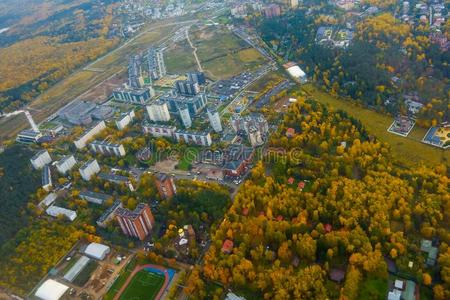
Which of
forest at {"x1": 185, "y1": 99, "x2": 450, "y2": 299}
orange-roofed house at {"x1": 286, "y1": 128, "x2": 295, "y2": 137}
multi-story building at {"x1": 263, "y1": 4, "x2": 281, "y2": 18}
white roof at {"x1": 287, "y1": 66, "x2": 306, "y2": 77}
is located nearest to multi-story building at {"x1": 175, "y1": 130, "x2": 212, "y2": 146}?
forest at {"x1": 185, "y1": 99, "x2": 450, "y2": 299}

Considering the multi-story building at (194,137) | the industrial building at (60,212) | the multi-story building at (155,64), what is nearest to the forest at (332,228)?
the multi-story building at (194,137)

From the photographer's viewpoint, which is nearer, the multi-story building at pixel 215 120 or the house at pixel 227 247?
the house at pixel 227 247

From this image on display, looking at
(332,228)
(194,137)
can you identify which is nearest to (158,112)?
(194,137)

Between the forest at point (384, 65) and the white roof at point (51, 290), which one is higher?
the forest at point (384, 65)

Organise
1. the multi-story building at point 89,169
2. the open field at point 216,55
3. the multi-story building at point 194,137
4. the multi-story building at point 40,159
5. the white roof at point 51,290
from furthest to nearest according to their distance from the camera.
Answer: the open field at point 216,55, the multi-story building at point 40,159, the multi-story building at point 194,137, the multi-story building at point 89,169, the white roof at point 51,290

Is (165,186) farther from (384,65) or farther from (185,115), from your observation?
(384,65)

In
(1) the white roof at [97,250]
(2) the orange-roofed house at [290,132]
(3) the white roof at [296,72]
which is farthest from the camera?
(3) the white roof at [296,72]

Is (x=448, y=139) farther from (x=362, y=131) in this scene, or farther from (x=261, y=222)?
(x=261, y=222)

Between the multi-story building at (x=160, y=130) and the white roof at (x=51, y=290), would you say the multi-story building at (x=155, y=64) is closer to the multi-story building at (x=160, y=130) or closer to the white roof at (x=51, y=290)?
the multi-story building at (x=160, y=130)
